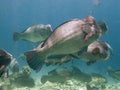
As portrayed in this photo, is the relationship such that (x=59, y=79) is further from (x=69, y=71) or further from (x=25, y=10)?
(x=25, y=10)

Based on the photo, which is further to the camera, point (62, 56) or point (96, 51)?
point (96, 51)

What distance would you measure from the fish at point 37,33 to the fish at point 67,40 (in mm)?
2632

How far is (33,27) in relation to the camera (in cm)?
738

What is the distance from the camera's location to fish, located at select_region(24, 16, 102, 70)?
390 centimetres

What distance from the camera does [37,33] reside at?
7195 millimetres

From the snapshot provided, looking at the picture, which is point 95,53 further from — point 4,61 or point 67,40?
point 4,61

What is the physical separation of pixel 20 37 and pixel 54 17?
2290 inches

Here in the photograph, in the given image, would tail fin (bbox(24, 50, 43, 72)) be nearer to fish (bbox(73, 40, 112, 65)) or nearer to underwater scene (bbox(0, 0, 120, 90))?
A: underwater scene (bbox(0, 0, 120, 90))

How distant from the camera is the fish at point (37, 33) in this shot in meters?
6.81

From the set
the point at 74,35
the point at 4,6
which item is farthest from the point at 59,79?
the point at 4,6

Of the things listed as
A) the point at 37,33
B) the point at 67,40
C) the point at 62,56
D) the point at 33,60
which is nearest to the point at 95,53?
the point at 62,56

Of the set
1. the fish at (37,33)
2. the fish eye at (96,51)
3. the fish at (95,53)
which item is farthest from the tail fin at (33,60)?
the fish at (37,33)

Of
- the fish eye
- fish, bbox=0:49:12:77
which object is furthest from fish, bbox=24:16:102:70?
the fish eye

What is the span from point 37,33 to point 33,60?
327 cm
